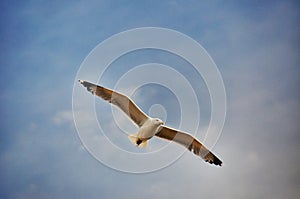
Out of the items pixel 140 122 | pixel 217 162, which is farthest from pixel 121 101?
pixel 217 162

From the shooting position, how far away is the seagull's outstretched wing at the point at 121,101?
3.73 m

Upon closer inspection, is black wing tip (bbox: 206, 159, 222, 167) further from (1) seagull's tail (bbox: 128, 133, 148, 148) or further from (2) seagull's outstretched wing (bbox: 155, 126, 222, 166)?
(1) seagull's tail (bbox: 128, 133, 148, 148)

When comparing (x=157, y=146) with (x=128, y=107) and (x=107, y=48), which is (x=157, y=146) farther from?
(x=107, y=48)

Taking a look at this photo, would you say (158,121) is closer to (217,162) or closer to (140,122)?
(140,122)

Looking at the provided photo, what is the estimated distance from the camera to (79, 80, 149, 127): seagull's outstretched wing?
12.2 ft

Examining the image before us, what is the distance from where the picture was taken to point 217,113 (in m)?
3.97

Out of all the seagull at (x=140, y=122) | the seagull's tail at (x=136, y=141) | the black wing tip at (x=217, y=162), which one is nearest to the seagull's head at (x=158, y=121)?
the seagull at (x=140, y=122)

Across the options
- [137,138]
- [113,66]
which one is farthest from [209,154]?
[113,66]

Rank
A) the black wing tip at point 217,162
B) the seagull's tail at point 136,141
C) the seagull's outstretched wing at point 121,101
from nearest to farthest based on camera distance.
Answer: the seagull's outstretched wing at point 121,101 → the seagull's tail at point 136,141 → the black wing tip at point 217,162

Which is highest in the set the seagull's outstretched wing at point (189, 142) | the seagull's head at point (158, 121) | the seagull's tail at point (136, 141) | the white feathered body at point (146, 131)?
the seagull's outstretched wing at point (189, 142)

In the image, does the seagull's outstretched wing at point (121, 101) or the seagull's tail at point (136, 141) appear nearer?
the seagull's outstretched wing at point (121, 101)

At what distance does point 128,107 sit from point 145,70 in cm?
41

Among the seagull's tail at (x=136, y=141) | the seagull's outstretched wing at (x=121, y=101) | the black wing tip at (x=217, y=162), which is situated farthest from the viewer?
the black wing tip at (x=217, y=162)

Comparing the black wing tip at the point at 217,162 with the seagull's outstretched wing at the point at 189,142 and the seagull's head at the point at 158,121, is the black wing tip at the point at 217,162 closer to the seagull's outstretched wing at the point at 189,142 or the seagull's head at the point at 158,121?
the seagull's outstretched wing at the point at 189,142
